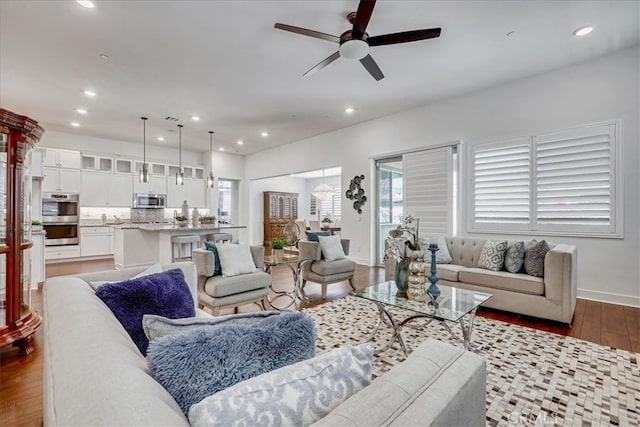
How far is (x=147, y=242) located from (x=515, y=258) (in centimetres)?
624

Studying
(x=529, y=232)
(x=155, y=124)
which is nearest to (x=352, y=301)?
(x=529, y=232)

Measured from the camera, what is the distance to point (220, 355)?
2.49 ft

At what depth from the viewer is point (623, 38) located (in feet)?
11.1

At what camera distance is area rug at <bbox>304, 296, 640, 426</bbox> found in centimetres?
172

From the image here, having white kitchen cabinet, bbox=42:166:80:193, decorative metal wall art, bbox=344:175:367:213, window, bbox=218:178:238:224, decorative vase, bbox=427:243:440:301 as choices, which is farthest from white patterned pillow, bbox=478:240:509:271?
white kitchen cabinet, bbox=42:166:80:193

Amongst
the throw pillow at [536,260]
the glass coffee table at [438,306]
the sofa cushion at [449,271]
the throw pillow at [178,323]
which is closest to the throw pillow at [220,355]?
the throw pillow at [178,323]

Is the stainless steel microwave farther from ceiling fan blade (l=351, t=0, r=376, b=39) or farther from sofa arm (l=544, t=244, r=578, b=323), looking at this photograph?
sofa arm (l=544, t=244, r=578, b=323)

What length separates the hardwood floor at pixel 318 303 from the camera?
72.4 inches

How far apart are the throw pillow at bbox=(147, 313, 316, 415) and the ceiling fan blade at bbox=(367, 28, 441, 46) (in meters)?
2.79

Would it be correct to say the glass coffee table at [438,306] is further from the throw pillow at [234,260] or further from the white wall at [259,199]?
the white wall at [259,199]

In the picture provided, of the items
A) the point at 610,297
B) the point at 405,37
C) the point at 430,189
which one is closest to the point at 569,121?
the point at 430,189

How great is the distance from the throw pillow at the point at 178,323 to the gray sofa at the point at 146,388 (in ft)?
0.28

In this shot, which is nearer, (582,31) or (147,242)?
(582,31)

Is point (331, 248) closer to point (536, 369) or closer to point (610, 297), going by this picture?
point (536, 369)
